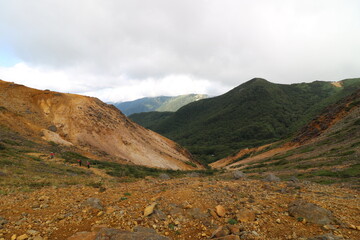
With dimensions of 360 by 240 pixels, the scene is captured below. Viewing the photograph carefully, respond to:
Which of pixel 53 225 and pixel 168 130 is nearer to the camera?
pixel 53 225

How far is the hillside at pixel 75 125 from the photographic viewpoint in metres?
33.3

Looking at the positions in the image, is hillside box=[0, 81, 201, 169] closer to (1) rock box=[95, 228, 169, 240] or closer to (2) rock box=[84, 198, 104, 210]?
(2) rock box=[84, 198, 104, 210]

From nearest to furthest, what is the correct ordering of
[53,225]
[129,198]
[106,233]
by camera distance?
[106,233] → [53,225] → [129,198]

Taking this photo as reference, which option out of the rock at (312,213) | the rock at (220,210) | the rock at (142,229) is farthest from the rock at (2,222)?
the rock at (312,213)

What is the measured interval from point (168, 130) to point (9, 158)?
174m

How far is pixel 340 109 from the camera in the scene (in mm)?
Answer: 52594

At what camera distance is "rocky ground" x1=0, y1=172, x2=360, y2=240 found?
6645 millimetres

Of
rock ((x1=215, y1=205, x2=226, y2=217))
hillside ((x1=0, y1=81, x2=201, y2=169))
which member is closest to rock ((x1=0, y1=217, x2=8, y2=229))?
rock ((x1=215, y1=205, x2=226, y2=217))

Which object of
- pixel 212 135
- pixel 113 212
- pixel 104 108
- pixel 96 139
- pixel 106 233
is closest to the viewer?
pixel 106 233

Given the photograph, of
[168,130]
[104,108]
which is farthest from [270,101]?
[104,108]

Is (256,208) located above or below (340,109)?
below

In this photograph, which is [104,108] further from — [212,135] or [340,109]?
[212,135]

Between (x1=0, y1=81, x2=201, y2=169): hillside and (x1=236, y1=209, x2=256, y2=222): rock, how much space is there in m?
29.1

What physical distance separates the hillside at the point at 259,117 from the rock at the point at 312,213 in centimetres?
8169
